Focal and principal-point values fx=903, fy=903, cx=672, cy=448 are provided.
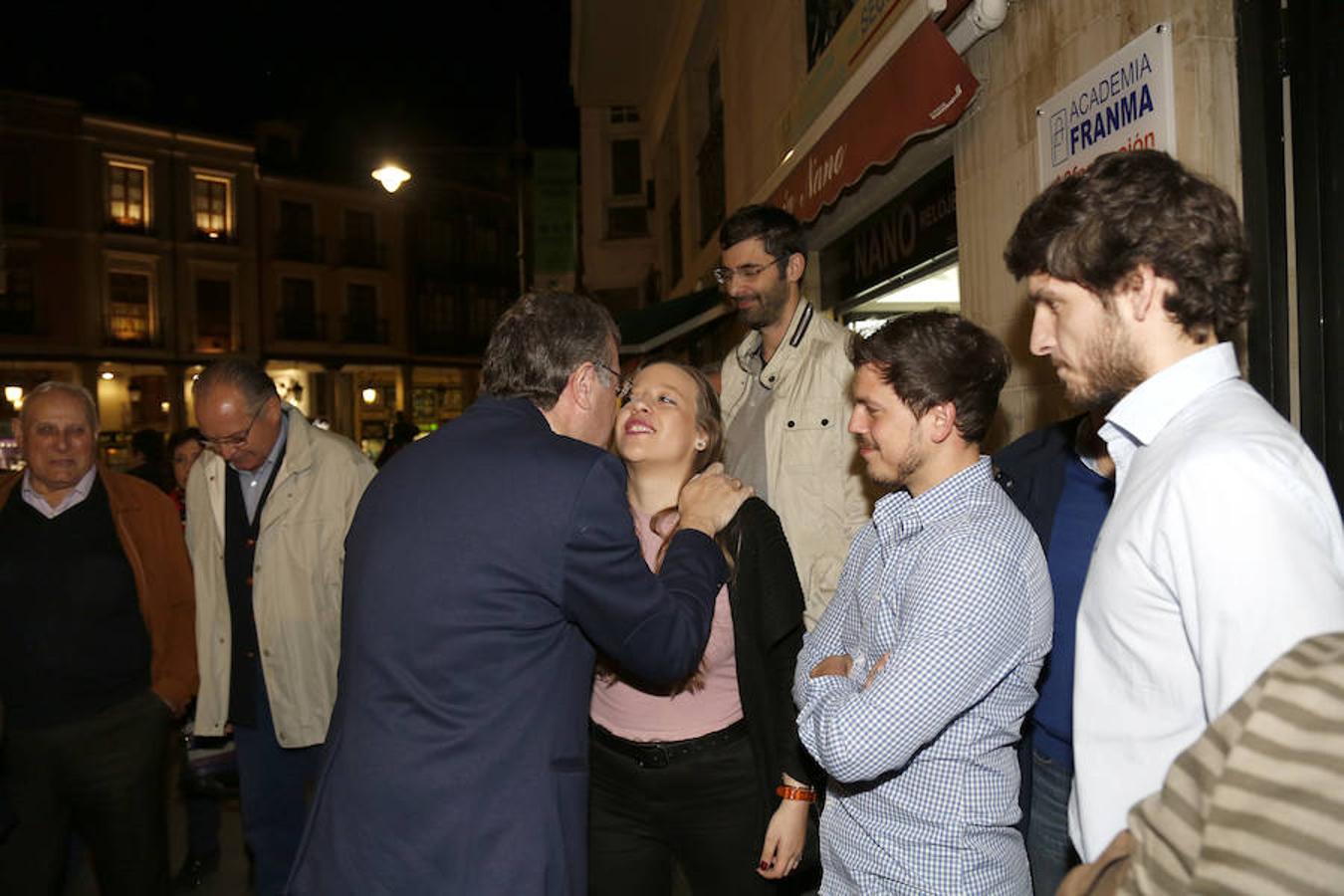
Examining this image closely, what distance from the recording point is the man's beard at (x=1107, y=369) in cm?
156

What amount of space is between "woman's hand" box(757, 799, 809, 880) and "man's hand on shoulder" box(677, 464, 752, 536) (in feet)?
2.64

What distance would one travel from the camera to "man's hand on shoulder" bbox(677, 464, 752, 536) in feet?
8.27

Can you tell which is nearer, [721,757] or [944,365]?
[944,365]

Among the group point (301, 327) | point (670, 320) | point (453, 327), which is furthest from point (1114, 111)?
point (453, 327)

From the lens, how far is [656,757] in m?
2.60

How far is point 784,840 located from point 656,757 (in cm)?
42

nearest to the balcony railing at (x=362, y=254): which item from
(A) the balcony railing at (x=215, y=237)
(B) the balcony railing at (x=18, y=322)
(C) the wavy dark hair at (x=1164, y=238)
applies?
(A) the balcony railing at (x=215, y=237)

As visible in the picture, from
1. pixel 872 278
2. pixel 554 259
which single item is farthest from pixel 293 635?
pixel 554 259

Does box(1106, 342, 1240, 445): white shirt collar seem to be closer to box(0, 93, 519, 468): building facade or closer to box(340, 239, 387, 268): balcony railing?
box(0, 93, 519, 468): building facade

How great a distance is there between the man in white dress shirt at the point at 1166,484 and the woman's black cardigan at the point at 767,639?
105 centimetres

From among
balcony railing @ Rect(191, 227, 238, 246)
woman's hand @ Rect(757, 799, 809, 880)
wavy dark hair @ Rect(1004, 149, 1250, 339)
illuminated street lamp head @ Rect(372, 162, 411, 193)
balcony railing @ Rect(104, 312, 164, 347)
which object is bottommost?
woman's hand @ Rect(757, 799, 809, 880)

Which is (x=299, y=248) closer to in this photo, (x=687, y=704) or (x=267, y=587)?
(x=267, y=587)

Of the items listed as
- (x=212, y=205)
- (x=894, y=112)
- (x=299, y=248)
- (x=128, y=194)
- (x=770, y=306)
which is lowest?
(x=770, y=306)

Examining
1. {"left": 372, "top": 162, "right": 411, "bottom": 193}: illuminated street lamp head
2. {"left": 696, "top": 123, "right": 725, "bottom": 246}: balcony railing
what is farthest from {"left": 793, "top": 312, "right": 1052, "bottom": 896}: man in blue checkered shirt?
{"left": 372, "top": 162, "right": 411, "bottom": 193}: illuminated street lamp head
